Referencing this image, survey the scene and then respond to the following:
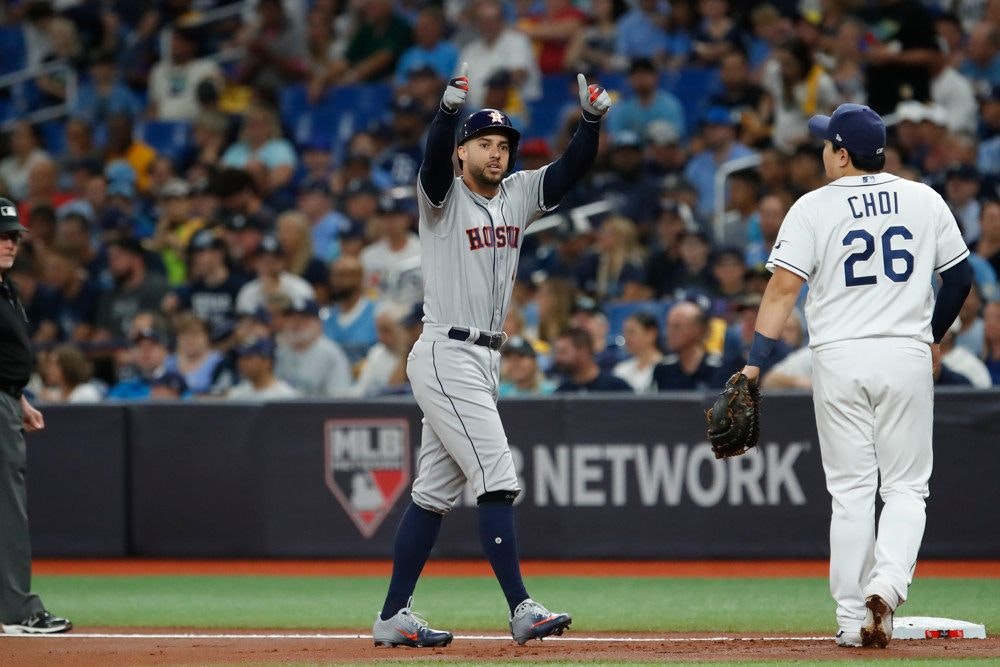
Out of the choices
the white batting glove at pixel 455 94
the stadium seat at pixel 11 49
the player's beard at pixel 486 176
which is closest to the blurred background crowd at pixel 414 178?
the stadium seat at pixel 11 49

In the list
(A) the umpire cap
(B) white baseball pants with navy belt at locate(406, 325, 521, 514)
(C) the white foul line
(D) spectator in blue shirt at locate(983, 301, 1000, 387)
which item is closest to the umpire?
(A) the umpire cap

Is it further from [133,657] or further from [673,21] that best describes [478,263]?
[673,21]

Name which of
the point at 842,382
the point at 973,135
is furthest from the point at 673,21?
the point at 842,382

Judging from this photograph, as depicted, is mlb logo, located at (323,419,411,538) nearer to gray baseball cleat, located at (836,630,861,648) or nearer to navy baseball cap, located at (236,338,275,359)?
navy baseball cap, located at (236,338,275,359)

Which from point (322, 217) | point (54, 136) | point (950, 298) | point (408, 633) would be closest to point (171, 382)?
point (322, 217)

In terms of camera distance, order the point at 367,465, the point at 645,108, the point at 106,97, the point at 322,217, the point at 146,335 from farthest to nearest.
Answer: the point at 106,97, the point at 322,217, the point at 645,108, the point at 146,335, the point at 367,465

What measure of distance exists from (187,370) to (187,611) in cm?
434

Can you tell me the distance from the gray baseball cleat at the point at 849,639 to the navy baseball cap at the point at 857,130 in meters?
1.90

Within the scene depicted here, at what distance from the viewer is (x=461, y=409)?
21.0 ft

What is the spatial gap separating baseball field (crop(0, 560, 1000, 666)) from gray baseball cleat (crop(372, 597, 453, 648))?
7 centimetres

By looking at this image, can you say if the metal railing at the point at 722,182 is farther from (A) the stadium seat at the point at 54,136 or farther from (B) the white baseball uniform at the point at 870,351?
(A) the stadium seat at the point at 54,136

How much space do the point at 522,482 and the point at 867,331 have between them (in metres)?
5.00

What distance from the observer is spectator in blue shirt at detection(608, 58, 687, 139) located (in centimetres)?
1445

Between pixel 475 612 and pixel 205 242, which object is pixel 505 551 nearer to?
pixel 475 612
